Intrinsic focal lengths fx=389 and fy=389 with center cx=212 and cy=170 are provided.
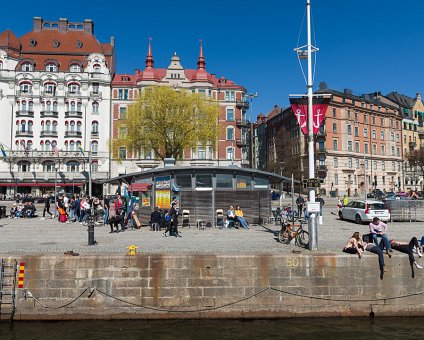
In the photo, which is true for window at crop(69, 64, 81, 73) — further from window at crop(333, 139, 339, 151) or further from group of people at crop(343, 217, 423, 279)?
group of people at crop(343, 217, 423, 279)

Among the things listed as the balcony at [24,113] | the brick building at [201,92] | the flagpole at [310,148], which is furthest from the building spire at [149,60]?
the flagpole at [310,148]

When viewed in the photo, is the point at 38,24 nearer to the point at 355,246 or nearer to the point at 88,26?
the point at 88,26

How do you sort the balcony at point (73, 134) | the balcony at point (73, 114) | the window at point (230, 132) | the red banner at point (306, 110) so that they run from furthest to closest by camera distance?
the window at point (230, 132) → the balcony at point (73, 114) → the balcony at point (73, 134) → the red banner at point (306, 110)

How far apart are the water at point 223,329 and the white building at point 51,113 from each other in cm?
5089

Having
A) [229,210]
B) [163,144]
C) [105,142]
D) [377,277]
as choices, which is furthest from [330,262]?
[105,142]

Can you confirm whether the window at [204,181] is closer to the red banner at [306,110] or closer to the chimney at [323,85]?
the red banner at [306,110]

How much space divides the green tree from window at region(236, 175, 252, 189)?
27797 millimetres

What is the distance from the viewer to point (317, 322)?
13.3m

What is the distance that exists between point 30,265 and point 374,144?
3087 inches

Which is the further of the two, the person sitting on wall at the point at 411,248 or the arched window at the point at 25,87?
the arched window at the point at 25,87

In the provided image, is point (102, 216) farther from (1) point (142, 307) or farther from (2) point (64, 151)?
(2) point (64, 151)

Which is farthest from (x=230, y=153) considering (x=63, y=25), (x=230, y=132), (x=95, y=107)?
(x=63, y=25)

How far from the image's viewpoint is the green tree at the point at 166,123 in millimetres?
51344

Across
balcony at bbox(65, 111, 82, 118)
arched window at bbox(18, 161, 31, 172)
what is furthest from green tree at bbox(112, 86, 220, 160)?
arched window at bbox(18, 161, 31, 172)
